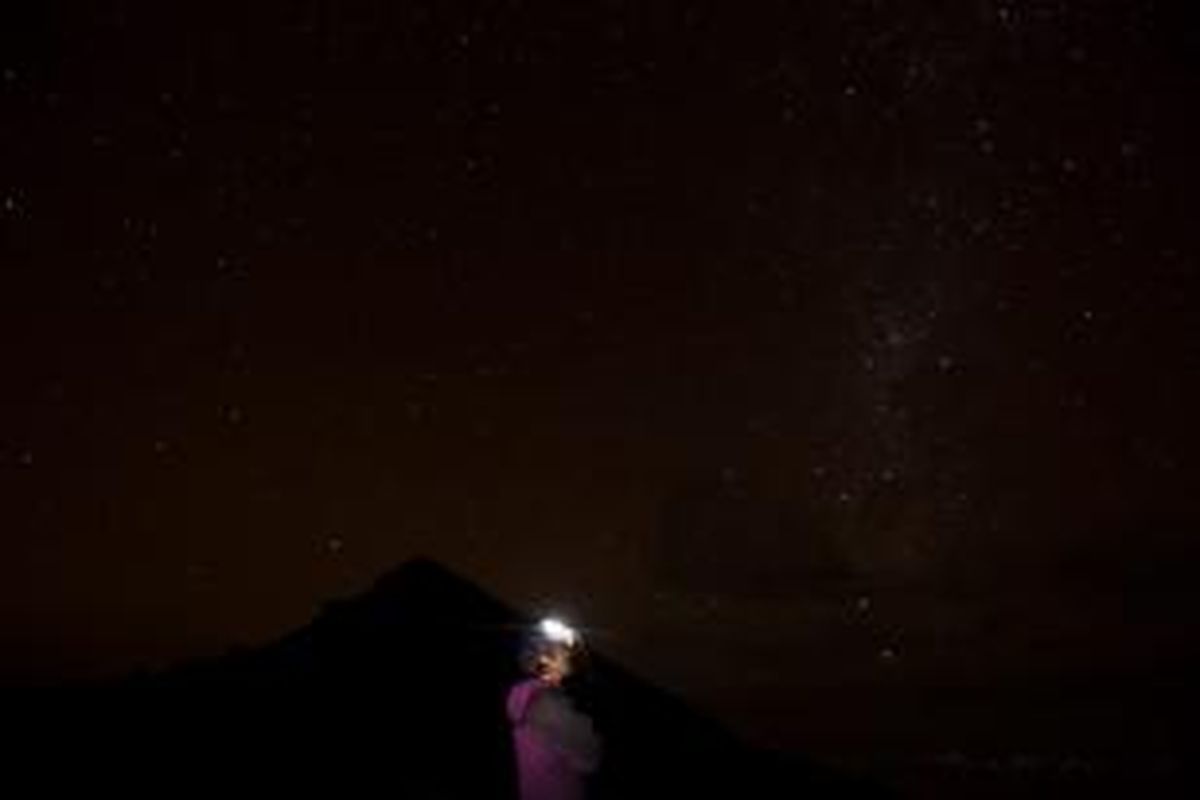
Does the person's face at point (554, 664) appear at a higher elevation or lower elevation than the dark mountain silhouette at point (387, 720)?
higher

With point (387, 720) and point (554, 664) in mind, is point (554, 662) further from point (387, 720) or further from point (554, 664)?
point (387, 720)

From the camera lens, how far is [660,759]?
74.7 ft

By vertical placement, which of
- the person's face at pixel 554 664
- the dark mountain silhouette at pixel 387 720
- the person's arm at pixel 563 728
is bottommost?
the dark mountain silhouette at pixel 387 720

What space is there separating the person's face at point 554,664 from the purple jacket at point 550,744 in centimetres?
34

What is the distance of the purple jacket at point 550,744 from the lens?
13320mm

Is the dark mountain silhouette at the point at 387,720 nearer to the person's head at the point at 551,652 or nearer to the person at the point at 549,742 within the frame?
the person's head at the point at 551,652

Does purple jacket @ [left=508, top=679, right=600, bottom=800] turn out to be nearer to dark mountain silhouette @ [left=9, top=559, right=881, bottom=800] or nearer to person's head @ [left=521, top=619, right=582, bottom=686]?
person's head @ [left=521, top=619, right=582, bottom=686]

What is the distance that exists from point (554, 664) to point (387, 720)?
16.9ft

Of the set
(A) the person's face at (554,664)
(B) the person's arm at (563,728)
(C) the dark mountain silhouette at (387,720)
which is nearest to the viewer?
(B) the person's arm at (563,728)

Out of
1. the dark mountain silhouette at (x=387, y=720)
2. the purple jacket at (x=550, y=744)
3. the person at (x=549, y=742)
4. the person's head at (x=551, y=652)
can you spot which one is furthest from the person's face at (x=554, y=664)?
the dark mountain silhouette at (x=387, y=720)

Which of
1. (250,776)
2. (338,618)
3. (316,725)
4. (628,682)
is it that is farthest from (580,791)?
(628,682)

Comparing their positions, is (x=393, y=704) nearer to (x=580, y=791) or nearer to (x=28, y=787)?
(x=28, y=787)

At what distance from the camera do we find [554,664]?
14.1m

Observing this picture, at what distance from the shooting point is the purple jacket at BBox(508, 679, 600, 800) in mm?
13320
